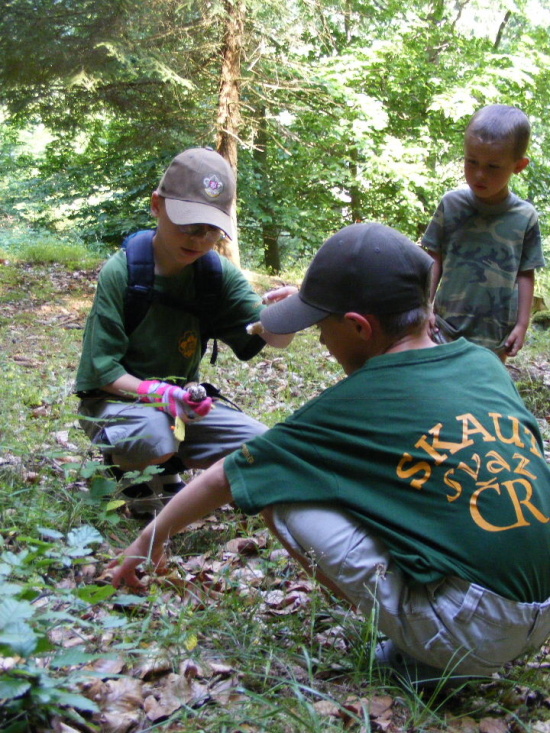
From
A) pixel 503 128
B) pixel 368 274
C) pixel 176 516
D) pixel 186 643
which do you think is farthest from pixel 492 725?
pixel 503 128

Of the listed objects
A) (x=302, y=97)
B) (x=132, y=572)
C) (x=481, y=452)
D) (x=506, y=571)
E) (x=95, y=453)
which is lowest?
(x=95, y=453)

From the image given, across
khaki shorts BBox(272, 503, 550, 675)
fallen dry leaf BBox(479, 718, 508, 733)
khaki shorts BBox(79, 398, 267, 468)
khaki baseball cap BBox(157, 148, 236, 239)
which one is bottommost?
fallen dry leaf BBox(479, 718, 508, 733)

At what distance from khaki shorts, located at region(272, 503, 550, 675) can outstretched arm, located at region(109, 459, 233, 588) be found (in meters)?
0.19

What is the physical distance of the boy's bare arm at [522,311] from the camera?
3.82 metres

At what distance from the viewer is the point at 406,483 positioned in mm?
1854

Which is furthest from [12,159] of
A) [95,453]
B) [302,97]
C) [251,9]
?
[95,453]

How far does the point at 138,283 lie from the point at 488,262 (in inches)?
79.4

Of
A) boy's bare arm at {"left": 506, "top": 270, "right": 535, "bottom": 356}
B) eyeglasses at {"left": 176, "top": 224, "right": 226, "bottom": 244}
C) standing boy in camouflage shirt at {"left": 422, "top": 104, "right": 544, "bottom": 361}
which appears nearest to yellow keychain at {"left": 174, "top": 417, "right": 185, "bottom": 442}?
eyeglasses at {"left": 176, "top": 224, "right": 226, "bottom": 244}

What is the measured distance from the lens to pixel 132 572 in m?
2.18

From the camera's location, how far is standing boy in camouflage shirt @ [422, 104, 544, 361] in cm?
377

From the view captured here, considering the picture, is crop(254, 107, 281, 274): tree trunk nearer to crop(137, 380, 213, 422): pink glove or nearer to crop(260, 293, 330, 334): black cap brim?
crop(137, 380, 213, 422): pink glove

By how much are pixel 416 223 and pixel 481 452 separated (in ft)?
41.0

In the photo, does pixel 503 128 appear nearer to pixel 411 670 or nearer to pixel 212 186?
pixel 212 186

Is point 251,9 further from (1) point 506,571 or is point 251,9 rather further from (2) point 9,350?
(1) point 506,571
